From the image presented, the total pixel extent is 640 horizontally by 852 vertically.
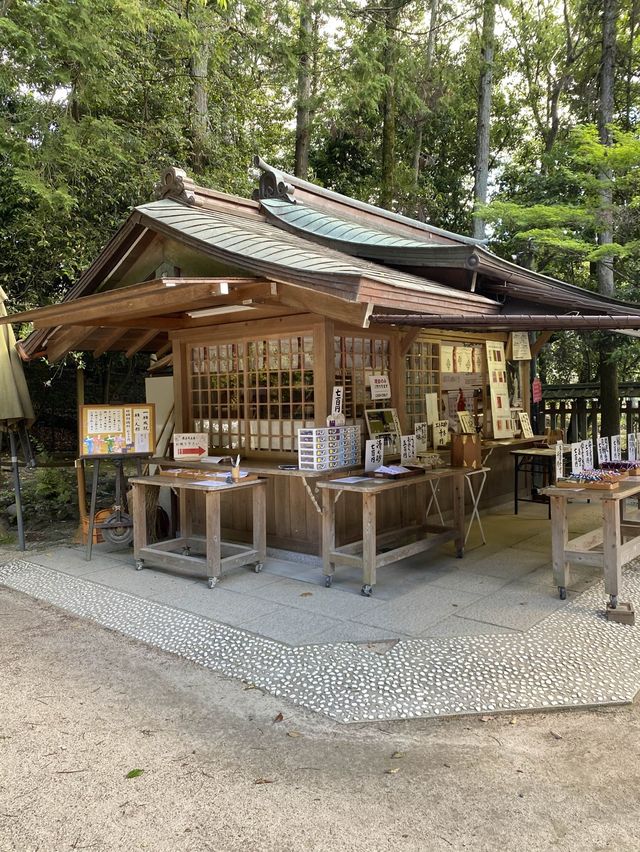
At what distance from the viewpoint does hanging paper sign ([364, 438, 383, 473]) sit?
599 centimetres

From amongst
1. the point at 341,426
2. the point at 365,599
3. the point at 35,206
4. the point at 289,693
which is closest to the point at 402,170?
the point at 35,206

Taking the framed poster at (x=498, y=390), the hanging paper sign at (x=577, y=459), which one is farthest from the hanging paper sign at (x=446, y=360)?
the hanging paper sign at (x=577, y=459)

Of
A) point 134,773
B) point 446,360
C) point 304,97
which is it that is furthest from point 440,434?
point 304,97

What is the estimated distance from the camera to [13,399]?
7047 mm

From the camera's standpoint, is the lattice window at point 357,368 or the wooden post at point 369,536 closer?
the wooden post at point 369,536

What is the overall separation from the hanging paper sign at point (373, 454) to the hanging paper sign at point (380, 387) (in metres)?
0.68

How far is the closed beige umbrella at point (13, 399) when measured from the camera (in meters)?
7.02

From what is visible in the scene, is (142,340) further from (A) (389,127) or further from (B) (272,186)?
(A) (389,127)

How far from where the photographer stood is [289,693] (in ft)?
11.6

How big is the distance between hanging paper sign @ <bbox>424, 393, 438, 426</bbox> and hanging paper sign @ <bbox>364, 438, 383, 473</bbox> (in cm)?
152

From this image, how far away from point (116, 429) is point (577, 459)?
15.7 feet

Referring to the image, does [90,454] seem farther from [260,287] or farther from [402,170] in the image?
[402,170]

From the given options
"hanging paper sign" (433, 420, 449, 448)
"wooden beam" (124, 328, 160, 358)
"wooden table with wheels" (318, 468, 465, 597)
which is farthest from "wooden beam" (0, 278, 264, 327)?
"hanging paper sign" (433, 420, 449, 448)

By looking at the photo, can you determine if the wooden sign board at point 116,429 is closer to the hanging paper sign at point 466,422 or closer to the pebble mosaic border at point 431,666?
the pebble mosaic border at point 431,666
